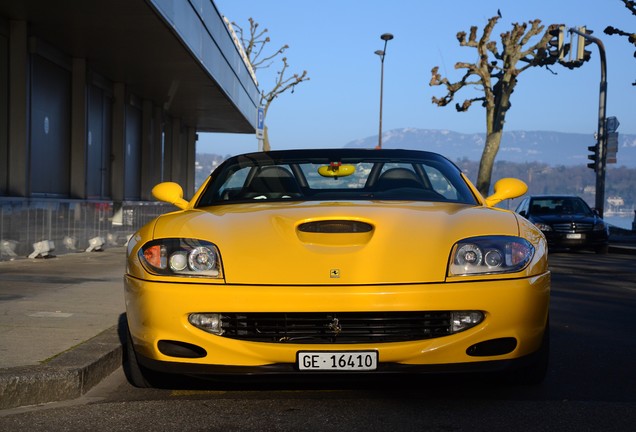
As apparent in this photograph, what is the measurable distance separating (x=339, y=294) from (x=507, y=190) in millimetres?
2117

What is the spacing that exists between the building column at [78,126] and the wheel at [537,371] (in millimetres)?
13757

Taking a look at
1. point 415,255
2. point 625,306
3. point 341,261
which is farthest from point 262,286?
point 625,306

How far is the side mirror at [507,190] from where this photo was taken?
218 inches

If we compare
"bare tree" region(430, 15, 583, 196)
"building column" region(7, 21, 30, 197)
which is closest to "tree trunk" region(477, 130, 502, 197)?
"bare tree" region(430, 15, 583, 196)

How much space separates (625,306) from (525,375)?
15.7 ft

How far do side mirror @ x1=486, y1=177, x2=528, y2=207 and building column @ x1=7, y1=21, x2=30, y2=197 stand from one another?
Result: 32.3 feet

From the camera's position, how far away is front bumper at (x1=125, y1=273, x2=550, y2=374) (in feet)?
12.7

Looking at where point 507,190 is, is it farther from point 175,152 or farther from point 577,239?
point 175,152

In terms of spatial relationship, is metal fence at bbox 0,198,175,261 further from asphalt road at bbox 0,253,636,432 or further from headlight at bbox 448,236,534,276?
headlight at bbox 448,236,534,276

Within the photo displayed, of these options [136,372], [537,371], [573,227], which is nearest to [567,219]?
[573,227]

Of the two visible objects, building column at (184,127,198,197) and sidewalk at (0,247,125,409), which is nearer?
sidewalk at (0,247,125,409)

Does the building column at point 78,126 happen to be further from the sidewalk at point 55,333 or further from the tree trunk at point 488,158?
the tree trunk at point 488,158

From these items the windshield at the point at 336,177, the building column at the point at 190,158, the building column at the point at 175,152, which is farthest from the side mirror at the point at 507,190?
the building column at the point at 190,158

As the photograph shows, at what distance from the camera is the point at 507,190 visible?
5586mm
